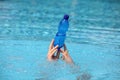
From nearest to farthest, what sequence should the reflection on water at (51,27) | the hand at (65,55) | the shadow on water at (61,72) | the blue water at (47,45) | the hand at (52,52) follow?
the shadow on water at (61,72)
the blue water at (47,45)
the hand at (52,52)
the hand at (65,55)
the reflection on water at (51,27)

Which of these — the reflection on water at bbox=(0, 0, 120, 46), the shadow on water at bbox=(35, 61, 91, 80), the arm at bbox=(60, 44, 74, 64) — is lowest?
the reflection on water at bbox=(0, 0, 120, 46)

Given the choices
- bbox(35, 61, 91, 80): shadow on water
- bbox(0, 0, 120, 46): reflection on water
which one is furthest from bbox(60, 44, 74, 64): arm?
bbox(0, 0, 120, 46): reflection on water

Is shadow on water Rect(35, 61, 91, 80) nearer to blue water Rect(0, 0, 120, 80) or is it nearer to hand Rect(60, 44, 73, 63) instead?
blue water Rect(0, 0, 120, 80)

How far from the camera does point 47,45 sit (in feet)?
53.2

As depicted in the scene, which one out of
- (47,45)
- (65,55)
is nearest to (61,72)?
(65,55)

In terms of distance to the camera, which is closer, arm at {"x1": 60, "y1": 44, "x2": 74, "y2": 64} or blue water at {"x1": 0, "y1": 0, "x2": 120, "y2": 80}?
blue water at {"x1": 0, "y1": 0, "x2": 120, "y2": 80}

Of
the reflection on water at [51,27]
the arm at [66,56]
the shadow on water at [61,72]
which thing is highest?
the arm at [66,56]

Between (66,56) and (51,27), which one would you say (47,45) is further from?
(51,27)

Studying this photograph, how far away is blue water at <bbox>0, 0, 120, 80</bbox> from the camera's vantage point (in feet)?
41.0

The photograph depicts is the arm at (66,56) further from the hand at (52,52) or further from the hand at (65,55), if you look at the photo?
the hand at (52,52)

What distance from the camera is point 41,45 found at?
16.2m

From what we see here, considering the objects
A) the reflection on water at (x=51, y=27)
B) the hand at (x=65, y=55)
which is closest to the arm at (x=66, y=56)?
the hand at (x=65, y=55)

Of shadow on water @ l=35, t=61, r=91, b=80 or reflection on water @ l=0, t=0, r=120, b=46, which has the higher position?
shadow on water @ l=35, t=61, r=91, b=80

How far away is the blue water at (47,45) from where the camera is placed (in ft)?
41.0
